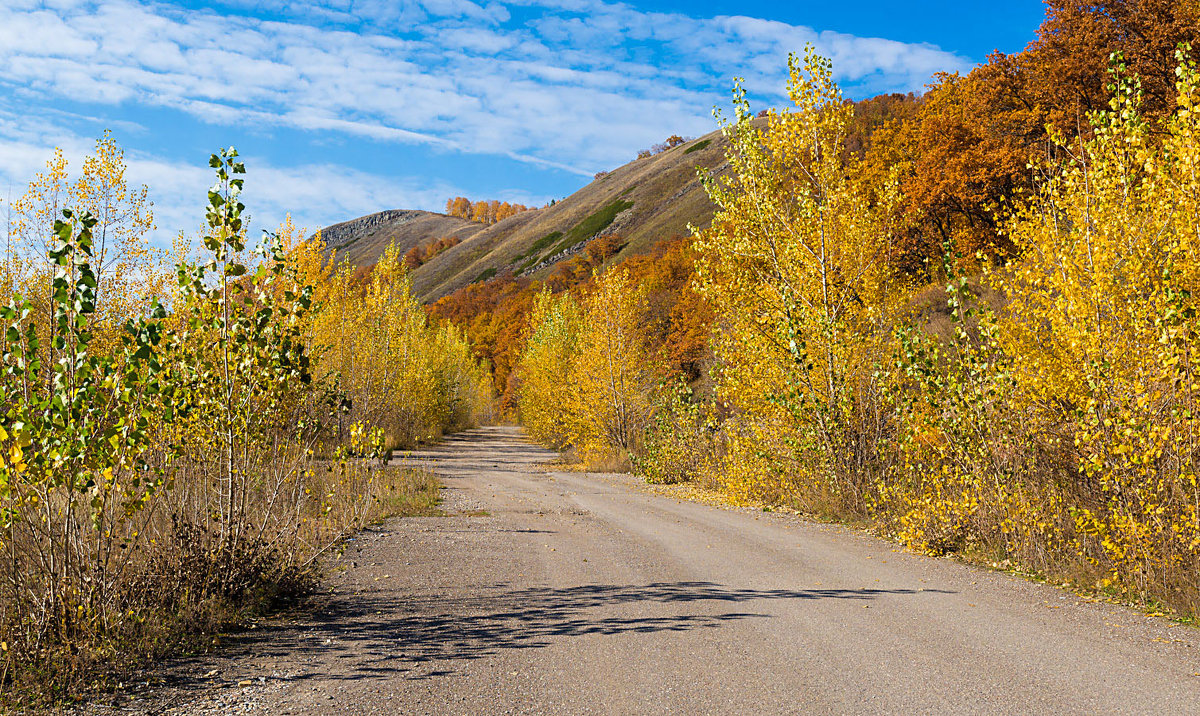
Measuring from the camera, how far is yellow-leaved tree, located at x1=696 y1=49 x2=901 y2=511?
11.9 meters

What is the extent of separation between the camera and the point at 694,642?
5.32 metres

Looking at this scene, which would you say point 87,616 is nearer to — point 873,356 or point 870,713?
point 870,713

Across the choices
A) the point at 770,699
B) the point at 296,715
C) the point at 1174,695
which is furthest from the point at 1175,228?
the point at 296,715

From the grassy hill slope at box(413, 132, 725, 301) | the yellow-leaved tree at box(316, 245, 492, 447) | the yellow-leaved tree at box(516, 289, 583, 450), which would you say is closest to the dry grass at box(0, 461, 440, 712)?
the yellow-leaved tree at box(316, 245, 492, 447)

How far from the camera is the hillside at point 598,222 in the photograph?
93.6 m

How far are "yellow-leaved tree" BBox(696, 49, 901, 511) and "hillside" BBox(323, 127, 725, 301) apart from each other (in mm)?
66749

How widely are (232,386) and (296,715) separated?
Result: 3281 mm

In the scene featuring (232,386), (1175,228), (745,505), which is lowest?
(745,505)

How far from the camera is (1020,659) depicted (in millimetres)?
4867

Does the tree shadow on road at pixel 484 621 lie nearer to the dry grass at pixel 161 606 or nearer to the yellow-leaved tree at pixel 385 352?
the dry grass at pixel 161 606

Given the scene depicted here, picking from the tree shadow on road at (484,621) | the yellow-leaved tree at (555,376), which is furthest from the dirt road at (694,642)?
the yellow-leaved tree at (555,376)

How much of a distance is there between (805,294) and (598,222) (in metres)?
97.2

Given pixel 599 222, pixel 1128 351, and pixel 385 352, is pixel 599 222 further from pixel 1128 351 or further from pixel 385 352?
pixel 1128 351

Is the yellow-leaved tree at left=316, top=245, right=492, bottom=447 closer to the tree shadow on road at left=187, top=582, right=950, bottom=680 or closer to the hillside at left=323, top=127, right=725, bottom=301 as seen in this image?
the tree shadow on road at left=187, top=582, right=950, bottom=680
